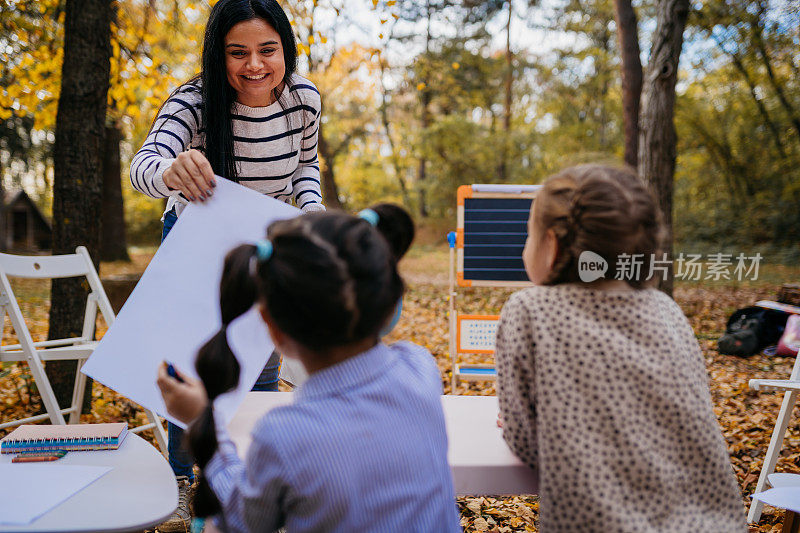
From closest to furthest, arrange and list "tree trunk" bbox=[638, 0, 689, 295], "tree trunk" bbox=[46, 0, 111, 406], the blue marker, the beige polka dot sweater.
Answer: the beige polka dot sweater, the blue marker, "tree trunk" bbox=[46, 0, 111, 406], "tree trunk" bbox=[638, 0, 689, 295]

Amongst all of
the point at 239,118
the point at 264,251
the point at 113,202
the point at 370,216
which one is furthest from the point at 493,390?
the point at 113,202

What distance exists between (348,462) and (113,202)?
9711 millimetres

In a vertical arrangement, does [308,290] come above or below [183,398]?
above

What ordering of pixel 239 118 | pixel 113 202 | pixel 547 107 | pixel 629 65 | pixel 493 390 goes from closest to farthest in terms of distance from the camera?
pixel 239 118 < pixel 493 390 < pixel 629 65 < pixel 113 202 < pixel 547 107

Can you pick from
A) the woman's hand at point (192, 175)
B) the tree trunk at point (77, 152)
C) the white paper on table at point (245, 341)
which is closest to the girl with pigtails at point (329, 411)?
the white paper on table at point (245, 341)

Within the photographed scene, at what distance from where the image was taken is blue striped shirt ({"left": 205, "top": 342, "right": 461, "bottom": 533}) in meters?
0.93

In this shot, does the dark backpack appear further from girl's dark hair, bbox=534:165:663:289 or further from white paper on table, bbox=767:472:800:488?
girl's dark hair, bbox=534:165:663:289

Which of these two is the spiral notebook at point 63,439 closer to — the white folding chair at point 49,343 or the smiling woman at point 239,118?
the smiling woman at point 239,118

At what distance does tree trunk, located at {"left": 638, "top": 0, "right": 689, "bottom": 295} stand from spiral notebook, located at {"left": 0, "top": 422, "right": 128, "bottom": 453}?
505cm

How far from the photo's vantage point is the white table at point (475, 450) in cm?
118

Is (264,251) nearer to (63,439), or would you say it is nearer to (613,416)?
(613,416)

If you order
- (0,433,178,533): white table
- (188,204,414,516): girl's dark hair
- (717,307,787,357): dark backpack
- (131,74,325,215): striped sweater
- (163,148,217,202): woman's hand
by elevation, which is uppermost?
(131,74,325,215): striped sweater

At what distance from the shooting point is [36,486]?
127cm

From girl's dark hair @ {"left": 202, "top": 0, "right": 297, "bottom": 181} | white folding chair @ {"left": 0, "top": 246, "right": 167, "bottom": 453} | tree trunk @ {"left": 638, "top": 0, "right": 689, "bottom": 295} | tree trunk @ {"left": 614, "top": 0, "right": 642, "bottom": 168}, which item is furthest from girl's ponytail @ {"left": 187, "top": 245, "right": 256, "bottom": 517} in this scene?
tree trunk @ {"left": 614, "top": 0, "right": 642, "bottom": 168}
